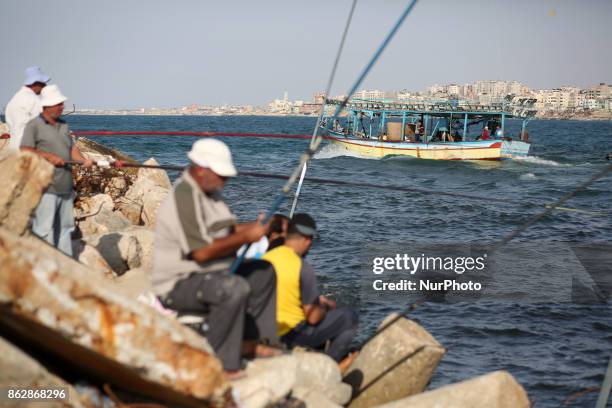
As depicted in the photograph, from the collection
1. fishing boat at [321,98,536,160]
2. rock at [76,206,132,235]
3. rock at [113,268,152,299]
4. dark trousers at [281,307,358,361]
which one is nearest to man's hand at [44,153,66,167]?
rock at [113,268,152,299]

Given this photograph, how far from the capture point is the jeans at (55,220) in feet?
21.3

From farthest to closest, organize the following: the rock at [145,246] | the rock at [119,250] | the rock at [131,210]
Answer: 1. the rock at [131,210]
2. the rock at [145,246]
3. the rock at [119,250]

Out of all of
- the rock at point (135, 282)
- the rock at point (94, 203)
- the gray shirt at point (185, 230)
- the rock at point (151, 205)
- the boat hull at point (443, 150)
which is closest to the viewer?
the gray shirt at point (185, 230)

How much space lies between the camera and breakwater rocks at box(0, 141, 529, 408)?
3.98m

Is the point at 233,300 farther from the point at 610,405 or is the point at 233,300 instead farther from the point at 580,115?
the point at 580,115

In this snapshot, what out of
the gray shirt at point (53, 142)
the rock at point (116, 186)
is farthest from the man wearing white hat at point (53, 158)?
the rock at point (116, 186)

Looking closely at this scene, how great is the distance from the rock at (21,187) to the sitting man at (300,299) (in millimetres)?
1986

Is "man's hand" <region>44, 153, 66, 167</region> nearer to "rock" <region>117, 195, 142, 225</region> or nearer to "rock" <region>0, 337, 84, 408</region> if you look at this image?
"rock" <region>0, 337, 84, 408</region>

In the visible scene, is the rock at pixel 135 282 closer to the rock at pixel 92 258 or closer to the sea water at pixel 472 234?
the rock at pixel 92 258

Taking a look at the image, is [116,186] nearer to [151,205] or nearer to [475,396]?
[151,205]

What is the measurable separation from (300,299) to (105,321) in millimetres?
1877

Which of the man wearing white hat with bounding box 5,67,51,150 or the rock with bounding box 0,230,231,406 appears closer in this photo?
the rock with bounding box 0,230,231,406

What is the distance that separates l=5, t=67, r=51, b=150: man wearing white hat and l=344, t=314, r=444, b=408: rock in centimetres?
406

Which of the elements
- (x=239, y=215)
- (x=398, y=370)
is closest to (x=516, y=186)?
(x=239, y=215)
